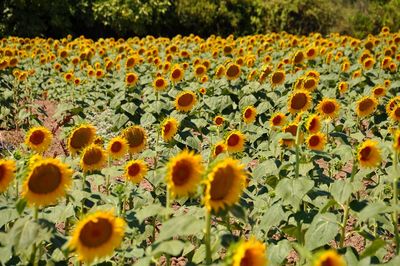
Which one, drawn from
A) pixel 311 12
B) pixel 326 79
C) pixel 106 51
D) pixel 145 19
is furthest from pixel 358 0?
pixel 326 79

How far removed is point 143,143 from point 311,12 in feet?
60.1

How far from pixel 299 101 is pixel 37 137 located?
235 cm

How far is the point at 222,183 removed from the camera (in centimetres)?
198

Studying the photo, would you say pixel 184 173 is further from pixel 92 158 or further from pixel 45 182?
pixel 92 158

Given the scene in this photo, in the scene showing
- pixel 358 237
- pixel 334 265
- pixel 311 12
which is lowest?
pixel 311 12

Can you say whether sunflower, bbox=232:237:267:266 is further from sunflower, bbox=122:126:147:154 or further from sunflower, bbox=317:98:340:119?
sunflower, bbox=317:98:340:119

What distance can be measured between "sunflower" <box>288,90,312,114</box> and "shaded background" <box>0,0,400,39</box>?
14583 mm

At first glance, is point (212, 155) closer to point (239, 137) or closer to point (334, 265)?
point (239, 137)

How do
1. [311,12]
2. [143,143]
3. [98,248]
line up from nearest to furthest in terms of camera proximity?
[98,248], [143,143], [311,12]

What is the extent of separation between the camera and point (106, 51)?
1206cm

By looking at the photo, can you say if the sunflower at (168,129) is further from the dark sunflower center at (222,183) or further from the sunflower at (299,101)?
the dark sunflower center at (222,183)

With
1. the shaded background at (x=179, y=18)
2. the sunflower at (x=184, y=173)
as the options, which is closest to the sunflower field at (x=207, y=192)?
the sunflower at (x=184, y=173)

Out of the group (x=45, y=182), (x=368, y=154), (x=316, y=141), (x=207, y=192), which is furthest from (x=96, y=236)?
(x=316, y=141)

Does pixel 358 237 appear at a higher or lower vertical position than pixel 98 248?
lower
